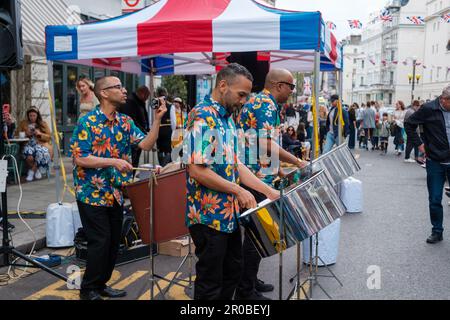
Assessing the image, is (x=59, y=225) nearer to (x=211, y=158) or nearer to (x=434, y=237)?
(x=211, y=158)

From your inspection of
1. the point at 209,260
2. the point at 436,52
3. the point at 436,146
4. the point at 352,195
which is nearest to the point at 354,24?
the point at 352,195

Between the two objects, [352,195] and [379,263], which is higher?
[352,195]

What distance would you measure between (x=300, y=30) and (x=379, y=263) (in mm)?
2541

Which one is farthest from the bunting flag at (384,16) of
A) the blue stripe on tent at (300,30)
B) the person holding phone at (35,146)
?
the blue stripe on tent at (300,30)

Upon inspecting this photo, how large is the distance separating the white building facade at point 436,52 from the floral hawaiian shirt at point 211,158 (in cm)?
5744

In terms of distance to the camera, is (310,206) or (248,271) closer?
(310,206)

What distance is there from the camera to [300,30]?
5.20 m

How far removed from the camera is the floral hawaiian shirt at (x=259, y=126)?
150 inches

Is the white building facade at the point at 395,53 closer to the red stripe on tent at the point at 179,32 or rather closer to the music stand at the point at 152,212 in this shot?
the red stripe on tent at the point at 179,32

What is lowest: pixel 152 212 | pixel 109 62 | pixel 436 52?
pixel 152 212

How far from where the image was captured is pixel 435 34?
60.1m

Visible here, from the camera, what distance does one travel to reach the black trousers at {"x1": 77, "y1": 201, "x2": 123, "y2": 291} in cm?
384

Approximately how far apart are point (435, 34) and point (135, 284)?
6362 cm
